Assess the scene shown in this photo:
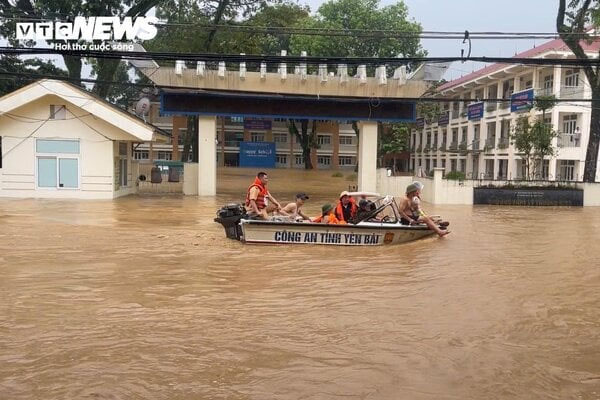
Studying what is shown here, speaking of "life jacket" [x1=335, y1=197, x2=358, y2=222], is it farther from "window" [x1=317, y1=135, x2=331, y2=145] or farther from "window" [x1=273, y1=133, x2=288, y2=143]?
"window" [x1=273, y1=133, x2=288, y2=143]

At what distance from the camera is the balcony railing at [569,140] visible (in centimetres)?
3788

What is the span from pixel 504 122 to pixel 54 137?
3342 centimetres

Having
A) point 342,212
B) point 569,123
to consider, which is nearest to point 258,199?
point 342,212

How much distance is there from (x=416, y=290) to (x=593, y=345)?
2.99 m

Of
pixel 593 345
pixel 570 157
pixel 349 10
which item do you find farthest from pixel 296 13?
pixel 593 345

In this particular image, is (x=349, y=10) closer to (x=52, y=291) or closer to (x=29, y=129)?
(x=29, y=129)

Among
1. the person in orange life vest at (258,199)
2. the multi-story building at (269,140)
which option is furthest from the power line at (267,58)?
the multi-story building at (269,140)

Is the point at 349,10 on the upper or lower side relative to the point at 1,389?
upper

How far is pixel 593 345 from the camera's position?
21.2ft

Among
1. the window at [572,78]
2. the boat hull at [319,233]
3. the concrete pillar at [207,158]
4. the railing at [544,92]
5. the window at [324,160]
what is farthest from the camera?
the window at [324,160]

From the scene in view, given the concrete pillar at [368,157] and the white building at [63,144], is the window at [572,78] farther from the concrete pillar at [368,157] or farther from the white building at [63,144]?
the white building at [63,144]

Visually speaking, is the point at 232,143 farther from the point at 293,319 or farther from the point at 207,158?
the point at 293,319

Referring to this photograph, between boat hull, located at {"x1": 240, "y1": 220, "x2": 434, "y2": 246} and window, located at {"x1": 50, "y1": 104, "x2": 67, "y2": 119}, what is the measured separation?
1476cm

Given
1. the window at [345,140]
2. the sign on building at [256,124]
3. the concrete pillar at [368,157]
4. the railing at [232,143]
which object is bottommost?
the concrete pillar at [368,157]
